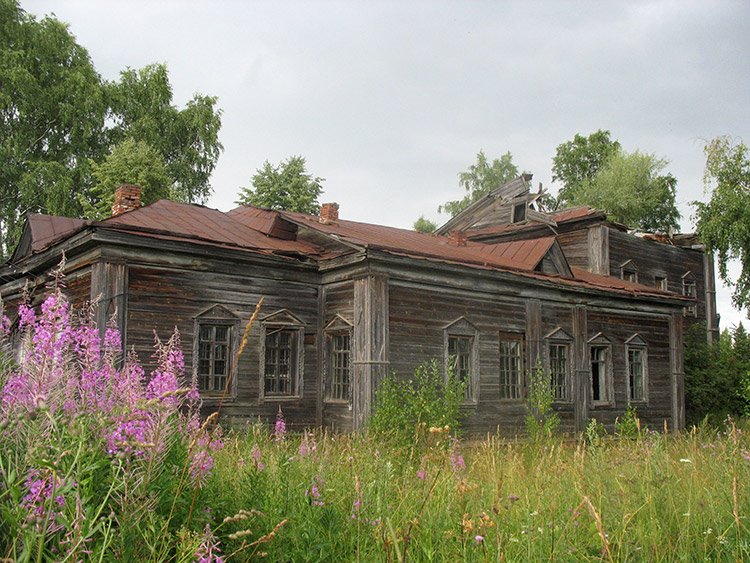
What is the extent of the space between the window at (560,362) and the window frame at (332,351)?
18.5 feet

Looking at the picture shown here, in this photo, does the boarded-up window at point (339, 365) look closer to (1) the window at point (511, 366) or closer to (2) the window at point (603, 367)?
(1) the window at point (511, 366)

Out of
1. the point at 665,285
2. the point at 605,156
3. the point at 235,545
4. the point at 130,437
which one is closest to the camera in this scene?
the point at 130,437

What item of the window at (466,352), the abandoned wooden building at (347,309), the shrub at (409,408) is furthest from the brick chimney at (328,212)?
the shrub at (409,408)

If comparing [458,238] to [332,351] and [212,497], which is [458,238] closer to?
[332,351]

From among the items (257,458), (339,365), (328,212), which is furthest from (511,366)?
(257,458)

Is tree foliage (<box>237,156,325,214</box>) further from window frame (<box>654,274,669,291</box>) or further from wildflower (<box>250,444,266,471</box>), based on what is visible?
wildflower (<box>250,444,266,471</box>)

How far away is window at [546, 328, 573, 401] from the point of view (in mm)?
17141

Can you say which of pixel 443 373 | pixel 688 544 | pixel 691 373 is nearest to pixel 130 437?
pixel 688 544

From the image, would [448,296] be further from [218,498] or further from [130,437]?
[130,437]

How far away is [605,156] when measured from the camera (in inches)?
1742

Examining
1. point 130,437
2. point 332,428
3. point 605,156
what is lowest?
point 332,428

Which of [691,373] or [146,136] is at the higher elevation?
[146,136]

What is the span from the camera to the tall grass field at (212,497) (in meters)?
2.55

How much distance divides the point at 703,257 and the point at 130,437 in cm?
3003
